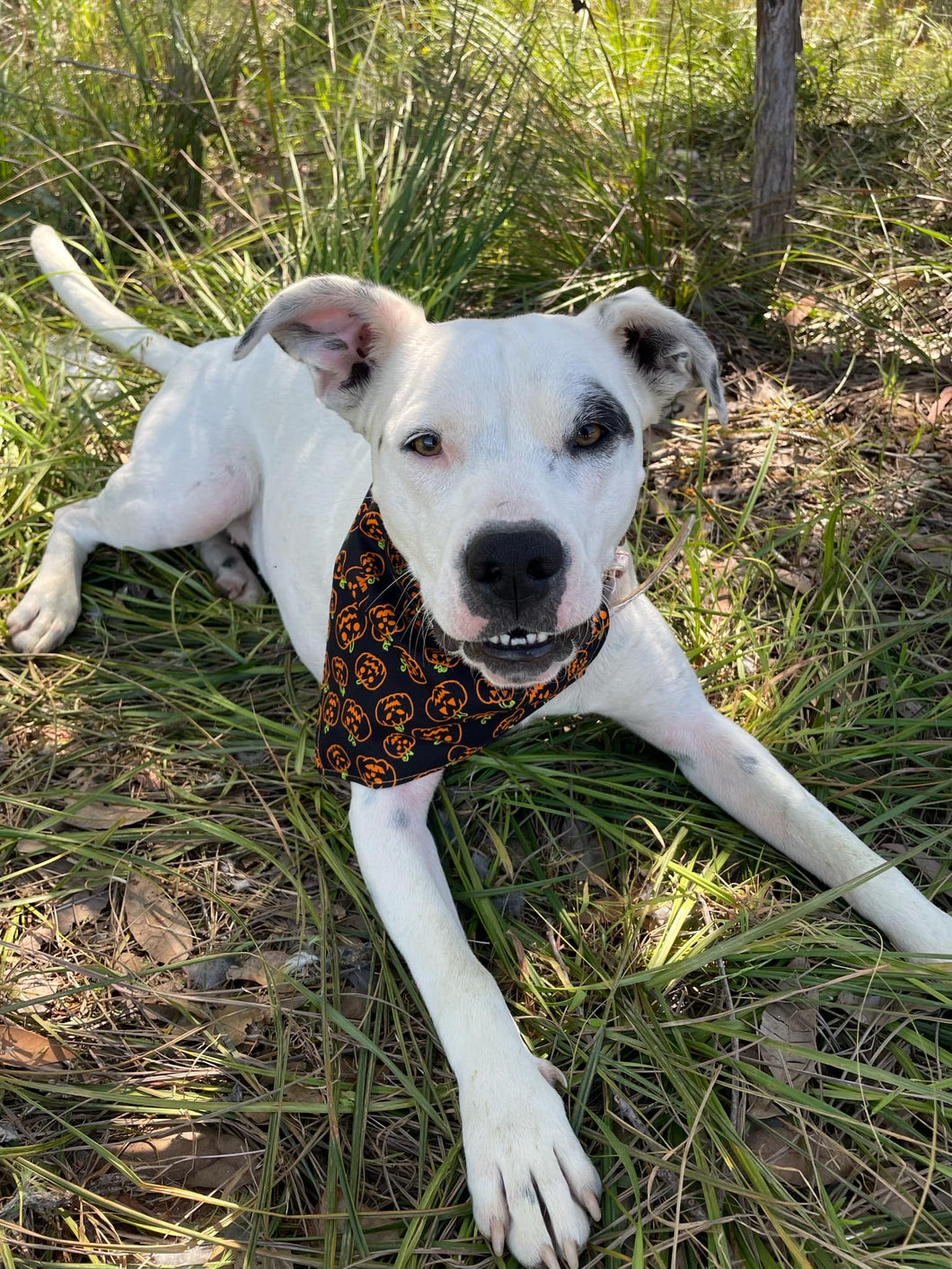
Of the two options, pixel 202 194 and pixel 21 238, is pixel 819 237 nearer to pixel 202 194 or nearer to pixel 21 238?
pixel 202 194

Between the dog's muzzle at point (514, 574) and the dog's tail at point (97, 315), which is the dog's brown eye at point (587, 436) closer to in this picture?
the dog's muzzle at point (514, 574)

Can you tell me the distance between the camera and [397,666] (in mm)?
2666

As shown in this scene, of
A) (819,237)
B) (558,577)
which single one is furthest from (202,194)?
(558,577)

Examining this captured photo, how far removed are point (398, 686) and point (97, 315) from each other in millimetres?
2638

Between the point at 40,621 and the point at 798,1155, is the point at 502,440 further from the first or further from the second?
the point at 40,621

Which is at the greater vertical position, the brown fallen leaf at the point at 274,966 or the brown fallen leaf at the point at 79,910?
the brown fallen leaf at the point at 274,966

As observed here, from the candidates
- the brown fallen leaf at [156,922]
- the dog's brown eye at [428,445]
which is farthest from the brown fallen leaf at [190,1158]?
the dog's brown eye at [428,445]

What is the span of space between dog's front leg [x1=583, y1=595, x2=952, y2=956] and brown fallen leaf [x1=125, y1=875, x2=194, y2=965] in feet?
4.48

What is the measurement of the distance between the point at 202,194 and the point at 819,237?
11.0 feet

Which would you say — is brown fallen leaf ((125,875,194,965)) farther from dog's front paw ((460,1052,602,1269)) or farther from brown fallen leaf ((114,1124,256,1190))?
dog's front paw ((460,1052,602,1269))

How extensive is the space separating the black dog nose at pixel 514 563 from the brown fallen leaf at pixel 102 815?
5.26ft

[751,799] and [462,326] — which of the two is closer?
[462,326]

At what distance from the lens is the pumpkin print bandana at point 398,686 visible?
264cm

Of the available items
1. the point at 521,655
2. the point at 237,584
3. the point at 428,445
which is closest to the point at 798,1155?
the point at 521,655
